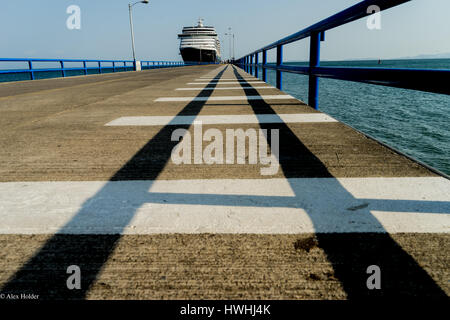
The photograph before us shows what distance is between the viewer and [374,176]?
1924 millimetres

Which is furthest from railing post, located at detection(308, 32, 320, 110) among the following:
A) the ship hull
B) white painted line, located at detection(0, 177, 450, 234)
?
the ship hull

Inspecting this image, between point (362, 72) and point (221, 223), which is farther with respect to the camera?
point (362, 72)

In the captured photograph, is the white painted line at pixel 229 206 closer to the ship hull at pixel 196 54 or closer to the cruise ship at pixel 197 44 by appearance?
the ship hull at pixel 196 54

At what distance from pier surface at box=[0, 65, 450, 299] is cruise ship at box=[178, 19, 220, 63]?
6688 cm

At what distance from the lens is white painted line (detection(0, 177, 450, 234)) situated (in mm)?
1364

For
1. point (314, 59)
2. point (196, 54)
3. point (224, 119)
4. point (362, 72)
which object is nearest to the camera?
point (362, 72)

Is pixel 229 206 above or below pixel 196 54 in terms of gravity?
below

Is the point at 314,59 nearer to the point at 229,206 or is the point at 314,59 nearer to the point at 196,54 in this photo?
the point at 229,206

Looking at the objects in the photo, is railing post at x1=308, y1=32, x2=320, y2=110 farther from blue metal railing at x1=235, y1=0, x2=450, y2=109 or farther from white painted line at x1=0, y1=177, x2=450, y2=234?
white painted line at x1=0, y1=177, x2=450, y2=234

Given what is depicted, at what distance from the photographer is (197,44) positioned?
219 ft

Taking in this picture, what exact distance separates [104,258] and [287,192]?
3.21 ft

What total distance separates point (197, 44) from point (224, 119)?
67.7 metres

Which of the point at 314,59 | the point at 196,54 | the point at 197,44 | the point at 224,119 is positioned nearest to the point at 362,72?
the point at 224,119
